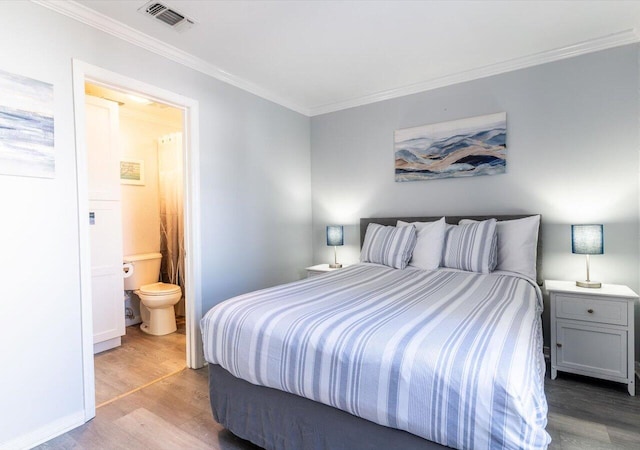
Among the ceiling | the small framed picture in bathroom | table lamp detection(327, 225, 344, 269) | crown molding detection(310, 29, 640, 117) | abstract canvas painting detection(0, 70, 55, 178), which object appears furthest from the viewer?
the small framed picture in bathroom

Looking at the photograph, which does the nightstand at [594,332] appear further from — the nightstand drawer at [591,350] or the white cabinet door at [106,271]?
the white cabinet door at [106,271]

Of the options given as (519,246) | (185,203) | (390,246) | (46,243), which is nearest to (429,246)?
(390,246)

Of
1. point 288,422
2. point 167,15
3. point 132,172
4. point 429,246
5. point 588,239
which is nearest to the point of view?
point 288,422

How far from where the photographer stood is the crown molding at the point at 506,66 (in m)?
2.49

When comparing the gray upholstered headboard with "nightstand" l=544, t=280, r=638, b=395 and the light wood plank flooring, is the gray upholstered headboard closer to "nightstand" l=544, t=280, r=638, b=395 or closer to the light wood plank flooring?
"nightstand" l=544, t=280, r=638, b=395

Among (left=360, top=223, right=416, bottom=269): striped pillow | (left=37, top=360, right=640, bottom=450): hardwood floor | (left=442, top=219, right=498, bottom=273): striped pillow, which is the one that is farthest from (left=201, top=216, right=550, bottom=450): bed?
(left=360, top=223, right=416, bottom=269): striped pillow

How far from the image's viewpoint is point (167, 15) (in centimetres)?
213

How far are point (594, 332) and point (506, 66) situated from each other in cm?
223

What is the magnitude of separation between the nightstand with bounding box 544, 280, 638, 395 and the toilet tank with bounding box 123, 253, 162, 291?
389 centimetres

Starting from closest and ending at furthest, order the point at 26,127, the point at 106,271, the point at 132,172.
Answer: the point at 26,127 → the point at 106,271 → the point at 132,172

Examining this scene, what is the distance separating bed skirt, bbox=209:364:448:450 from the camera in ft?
4.16

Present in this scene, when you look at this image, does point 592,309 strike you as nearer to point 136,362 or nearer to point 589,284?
point 589,284

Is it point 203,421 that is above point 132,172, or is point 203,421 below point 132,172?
below

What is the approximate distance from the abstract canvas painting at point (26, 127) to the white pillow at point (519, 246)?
10.4 ft
